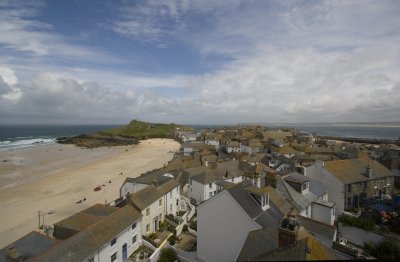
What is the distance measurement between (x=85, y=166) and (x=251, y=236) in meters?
58.5

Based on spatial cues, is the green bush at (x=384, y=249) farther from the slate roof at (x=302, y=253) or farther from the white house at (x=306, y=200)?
the slate roof at (x=302, y=253)

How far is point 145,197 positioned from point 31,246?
991 cm

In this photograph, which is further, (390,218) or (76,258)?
(390,218)

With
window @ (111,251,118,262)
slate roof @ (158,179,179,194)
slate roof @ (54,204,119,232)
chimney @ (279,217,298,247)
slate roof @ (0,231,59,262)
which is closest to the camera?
chimney @ (279,217,298,247)

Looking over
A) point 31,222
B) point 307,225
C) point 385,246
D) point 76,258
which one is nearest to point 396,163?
point 385,246

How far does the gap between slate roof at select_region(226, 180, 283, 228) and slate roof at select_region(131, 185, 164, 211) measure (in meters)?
9.58

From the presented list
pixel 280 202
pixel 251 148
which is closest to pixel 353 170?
pixel 280 202

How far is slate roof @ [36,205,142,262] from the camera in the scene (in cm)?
1496

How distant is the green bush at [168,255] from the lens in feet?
59.1

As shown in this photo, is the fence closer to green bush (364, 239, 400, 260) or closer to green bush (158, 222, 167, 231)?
green bush (158, 222, 167, 231)

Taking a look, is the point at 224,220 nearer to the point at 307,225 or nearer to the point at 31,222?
the point at 307,225

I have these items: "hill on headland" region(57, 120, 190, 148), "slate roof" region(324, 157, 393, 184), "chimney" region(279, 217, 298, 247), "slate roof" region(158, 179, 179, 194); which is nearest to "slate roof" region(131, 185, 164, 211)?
"slate roof" region(158, 179, 179, 194)

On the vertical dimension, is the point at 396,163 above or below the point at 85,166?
above

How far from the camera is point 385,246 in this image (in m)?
17.8
